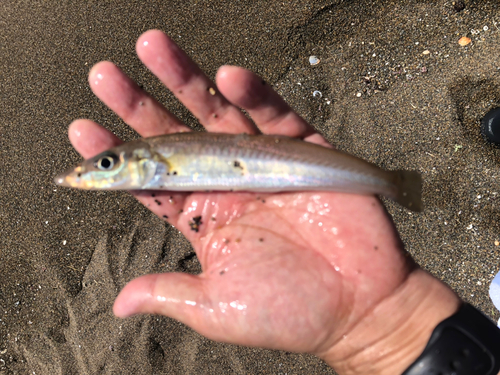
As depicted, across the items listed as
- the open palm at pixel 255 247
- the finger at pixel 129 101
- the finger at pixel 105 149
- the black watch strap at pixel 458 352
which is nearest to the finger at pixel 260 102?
the open palm at pixel 255 247

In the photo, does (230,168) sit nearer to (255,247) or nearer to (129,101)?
(255,247)

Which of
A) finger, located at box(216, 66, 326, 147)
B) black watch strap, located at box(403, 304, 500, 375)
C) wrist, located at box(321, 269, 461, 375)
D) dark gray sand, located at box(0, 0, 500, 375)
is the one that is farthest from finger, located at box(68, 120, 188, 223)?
black watch strap, located at box(403, 304, 500, 375)

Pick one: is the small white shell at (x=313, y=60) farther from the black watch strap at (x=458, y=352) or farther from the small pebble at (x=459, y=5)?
the black watch strap at (x=458, y=352)

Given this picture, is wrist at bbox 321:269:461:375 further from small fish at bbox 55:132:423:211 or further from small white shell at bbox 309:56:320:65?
small white shell at bbox 309:56:320:65

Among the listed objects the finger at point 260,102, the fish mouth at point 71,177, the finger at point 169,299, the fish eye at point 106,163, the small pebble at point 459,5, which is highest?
the fish mouth at point 71,177

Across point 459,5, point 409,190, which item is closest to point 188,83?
point 409,190

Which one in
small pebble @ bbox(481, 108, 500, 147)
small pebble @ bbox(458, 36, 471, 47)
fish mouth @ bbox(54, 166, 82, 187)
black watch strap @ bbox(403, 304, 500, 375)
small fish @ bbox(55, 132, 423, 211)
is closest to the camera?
black watch strap @ bbox(403, 304, 500, 375)

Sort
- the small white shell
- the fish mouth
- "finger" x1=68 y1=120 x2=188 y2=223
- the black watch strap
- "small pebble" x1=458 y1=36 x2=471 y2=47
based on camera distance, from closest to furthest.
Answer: the black watch strap, the fish mouth, "finger" x1=68 y1=120 x2=188 y2=223, "small pebble" x1=458 y1=36 x2=471 y2=47, the small white shell
